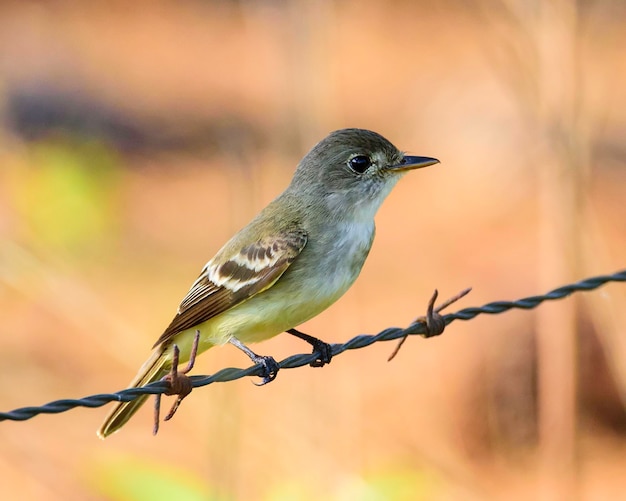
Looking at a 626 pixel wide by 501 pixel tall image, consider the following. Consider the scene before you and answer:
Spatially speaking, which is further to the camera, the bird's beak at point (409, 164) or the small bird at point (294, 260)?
the bird's beak at point (409, 164)

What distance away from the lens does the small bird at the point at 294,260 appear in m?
4.33

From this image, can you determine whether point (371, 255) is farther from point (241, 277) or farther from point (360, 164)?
point (241, 277)

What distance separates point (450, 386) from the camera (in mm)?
8953

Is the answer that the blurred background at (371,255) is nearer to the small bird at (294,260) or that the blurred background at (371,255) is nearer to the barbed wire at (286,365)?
the small bird at (294,260)

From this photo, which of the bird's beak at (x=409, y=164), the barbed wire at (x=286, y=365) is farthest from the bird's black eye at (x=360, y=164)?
the barbed wire at (x=286, y=365)

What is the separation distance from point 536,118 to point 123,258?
7.83 metres

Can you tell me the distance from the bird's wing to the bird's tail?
10 cm

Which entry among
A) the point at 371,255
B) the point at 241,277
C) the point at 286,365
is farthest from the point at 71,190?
the point at 371,255

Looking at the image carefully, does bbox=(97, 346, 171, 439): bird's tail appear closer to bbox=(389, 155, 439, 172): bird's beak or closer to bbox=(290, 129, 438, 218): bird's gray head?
bbox=(290, 129, 438, 218): bird's gray head

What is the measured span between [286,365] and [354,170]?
1.41 metres

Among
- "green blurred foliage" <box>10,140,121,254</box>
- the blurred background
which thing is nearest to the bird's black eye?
the blurred background

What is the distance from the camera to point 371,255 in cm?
1291

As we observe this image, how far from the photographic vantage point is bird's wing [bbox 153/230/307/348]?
432 centimetres

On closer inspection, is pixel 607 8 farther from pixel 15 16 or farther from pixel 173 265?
pixel 15 16
